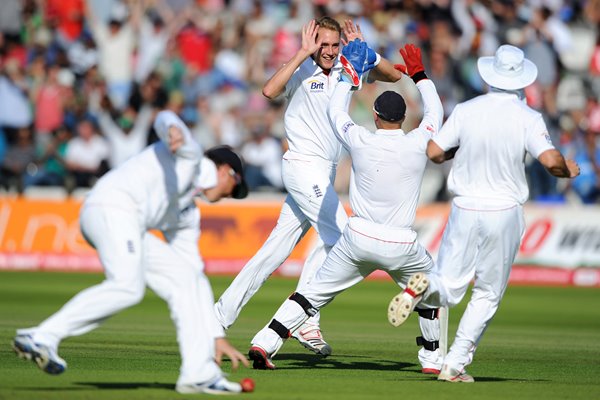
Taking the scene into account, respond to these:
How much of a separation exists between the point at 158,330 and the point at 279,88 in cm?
365

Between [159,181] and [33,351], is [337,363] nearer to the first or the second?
[159,181]

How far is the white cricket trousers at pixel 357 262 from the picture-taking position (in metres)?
9.12

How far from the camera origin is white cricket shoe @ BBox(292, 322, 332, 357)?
10438 mm

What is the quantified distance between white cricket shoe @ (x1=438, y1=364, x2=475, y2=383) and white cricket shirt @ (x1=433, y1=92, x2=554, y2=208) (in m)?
1.22

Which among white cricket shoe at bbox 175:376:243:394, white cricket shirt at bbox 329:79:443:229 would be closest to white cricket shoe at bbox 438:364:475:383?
white cricket shirt at bbox 329:79:443:229

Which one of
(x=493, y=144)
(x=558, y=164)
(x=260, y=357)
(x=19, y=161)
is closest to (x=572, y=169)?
(x=558, y=164)

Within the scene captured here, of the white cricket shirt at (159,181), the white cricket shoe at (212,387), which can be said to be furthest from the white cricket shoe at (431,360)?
the white cricket shirt at (159,181)

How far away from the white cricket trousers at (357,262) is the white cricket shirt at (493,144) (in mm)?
724

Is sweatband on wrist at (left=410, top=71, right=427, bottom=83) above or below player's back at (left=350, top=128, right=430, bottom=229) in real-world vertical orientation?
above

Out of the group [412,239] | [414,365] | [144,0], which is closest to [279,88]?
[412,239]

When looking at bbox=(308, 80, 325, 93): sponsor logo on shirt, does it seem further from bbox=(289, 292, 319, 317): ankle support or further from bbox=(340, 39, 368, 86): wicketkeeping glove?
bbox=(289, 292, 319, 317): ankle support

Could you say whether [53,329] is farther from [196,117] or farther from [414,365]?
[196,117]

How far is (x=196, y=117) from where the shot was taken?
71.9ft

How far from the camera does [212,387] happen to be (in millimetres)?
7629
